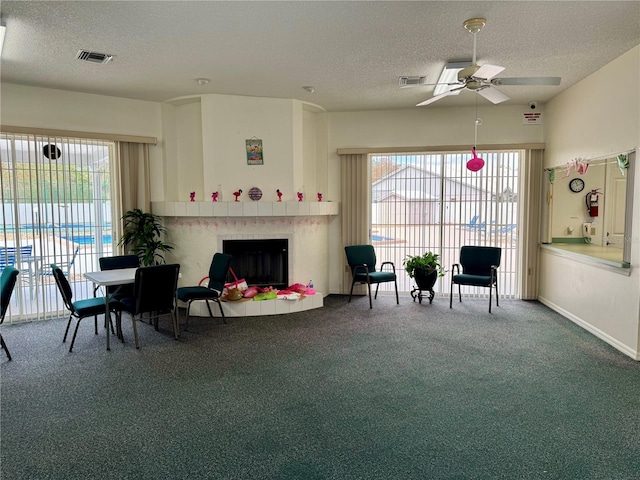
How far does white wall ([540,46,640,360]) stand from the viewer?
4.10m

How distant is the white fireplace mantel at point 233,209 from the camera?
223 inches

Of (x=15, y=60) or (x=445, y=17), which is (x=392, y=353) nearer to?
(x=445, y=17)

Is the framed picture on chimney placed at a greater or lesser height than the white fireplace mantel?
greater

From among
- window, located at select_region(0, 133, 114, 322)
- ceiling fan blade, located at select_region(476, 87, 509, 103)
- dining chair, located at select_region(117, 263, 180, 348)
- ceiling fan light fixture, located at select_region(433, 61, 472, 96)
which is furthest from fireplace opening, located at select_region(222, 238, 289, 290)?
ceiling fan blade, located at select_region(476, 87, 509, 103)

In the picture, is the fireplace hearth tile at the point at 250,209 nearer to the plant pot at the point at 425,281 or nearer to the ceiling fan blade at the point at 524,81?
the plant pot at the point at 425,281

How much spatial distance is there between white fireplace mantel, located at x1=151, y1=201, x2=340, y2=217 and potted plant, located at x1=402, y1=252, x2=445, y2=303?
68.8 inches

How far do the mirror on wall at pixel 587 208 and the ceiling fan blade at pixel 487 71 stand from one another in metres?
2.00

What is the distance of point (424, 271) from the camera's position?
619cm

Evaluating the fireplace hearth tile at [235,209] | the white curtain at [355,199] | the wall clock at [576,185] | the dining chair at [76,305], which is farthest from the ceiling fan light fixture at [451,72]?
the dining chair at [76,305]

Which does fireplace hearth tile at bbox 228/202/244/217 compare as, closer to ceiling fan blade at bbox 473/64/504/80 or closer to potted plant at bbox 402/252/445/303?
potted plant at bbox 402/252/445/303

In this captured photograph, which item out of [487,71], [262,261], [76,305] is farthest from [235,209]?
[487,71]

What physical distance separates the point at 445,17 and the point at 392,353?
3.02 m

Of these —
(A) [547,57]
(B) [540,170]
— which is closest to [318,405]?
(A) [547,57]

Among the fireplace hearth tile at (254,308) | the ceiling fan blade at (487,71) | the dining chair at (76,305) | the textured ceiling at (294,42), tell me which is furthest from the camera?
the fireplace hearth tile at (254,308)
